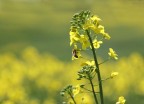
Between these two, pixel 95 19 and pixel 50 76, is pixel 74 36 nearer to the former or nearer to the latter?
pixel 95 19

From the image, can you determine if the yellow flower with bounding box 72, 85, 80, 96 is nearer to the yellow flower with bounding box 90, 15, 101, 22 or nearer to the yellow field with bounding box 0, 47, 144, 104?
the yellow flower with bounding box 90, 15, 101, 22

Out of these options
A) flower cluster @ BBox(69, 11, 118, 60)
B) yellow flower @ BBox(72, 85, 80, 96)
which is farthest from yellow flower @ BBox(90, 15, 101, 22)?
yellow flower @ BBox(72, 85, 80, 96)

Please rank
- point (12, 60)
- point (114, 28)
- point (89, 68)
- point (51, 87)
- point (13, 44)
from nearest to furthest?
point (89, 68) < point (51, 87) < point (12, 60) < point (13, 44) < point (114, 28)

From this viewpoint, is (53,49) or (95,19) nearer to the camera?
(95,19)

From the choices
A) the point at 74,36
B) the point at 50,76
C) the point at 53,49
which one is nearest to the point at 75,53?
the point at 74,36

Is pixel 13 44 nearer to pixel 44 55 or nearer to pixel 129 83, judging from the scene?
pixel 44 55

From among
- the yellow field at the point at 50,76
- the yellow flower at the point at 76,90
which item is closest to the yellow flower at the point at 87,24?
the yellow flower at the point at 76,90

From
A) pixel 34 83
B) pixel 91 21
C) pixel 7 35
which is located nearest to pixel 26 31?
pixel 7 35

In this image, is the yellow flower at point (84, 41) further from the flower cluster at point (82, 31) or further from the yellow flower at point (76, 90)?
the yellow flower at point (76, 90)
